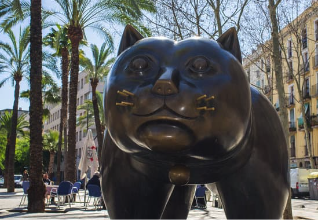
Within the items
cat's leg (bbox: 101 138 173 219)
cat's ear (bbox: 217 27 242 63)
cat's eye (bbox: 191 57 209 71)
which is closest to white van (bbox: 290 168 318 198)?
cat's leg (bbox: 101 138 173 219)

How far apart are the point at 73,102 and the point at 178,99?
16.4m

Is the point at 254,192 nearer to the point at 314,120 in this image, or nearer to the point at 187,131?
the point at 187,131

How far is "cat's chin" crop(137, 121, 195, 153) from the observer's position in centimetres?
144

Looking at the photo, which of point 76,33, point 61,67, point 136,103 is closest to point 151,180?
point 136,103

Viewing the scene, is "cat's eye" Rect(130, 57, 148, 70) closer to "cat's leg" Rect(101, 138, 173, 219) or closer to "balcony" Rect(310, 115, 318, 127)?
"cat's leg" Rect(101, 138, 173, 219)

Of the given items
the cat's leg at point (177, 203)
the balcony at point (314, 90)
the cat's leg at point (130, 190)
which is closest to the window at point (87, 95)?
the balcony at point (314, 90)

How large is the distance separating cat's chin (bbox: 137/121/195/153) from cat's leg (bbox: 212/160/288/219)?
0.48 m

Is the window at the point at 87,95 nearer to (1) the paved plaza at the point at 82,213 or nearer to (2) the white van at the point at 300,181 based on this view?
(2) the white van at the point at 300,181

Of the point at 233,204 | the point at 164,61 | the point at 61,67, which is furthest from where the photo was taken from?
A: the point at 61,67

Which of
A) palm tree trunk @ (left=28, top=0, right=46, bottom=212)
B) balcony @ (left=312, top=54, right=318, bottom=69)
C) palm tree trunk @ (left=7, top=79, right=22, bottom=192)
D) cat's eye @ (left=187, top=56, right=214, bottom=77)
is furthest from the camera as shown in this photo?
balcony @ (left=312, top=54, right=318, bottom=69)

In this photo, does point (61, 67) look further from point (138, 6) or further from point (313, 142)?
point (313, 142)

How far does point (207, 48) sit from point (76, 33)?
55.2ft

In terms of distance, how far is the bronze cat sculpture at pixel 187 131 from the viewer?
147 centimetres

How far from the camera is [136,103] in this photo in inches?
59.0
